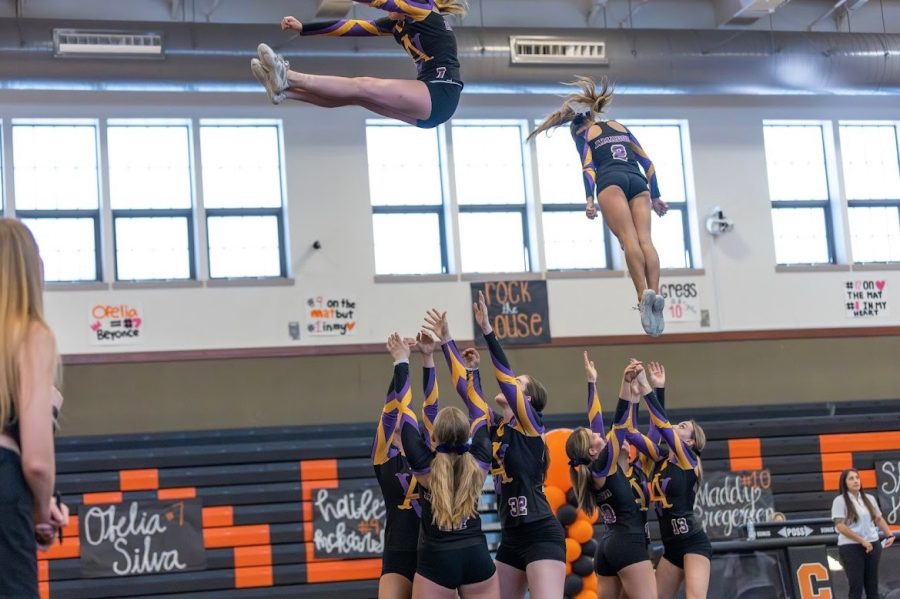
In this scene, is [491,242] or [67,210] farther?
[491,242]

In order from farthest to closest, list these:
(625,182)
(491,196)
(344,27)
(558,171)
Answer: (558,171) < (491,196) < (625,182) < (344,27)

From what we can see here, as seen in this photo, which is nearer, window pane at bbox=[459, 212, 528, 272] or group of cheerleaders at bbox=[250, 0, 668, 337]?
group of cheerleaders at bbox=[250, 0, 668, 337]

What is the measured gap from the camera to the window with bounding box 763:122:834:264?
1241cm

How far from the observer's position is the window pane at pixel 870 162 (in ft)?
41.8

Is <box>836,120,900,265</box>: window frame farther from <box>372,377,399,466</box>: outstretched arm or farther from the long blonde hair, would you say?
the long blonde hair

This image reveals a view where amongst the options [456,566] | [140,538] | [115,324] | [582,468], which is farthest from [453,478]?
[115,324]

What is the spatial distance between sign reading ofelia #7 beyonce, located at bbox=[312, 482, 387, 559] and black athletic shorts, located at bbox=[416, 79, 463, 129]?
567cm

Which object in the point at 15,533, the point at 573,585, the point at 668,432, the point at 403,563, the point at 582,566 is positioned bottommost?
the point at 573,585

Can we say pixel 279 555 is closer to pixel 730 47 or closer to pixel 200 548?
pixel 200 548

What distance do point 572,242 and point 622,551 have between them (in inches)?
235

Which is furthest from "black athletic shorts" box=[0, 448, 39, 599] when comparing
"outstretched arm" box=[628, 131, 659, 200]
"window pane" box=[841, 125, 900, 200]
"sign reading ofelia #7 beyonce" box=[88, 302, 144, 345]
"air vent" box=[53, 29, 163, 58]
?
"window pane" box=[841, 125, 900, 200]

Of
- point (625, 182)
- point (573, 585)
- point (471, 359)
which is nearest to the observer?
point (471, 359)

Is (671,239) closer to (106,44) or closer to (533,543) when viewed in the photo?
(106,44)

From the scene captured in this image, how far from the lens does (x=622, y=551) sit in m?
6.28
